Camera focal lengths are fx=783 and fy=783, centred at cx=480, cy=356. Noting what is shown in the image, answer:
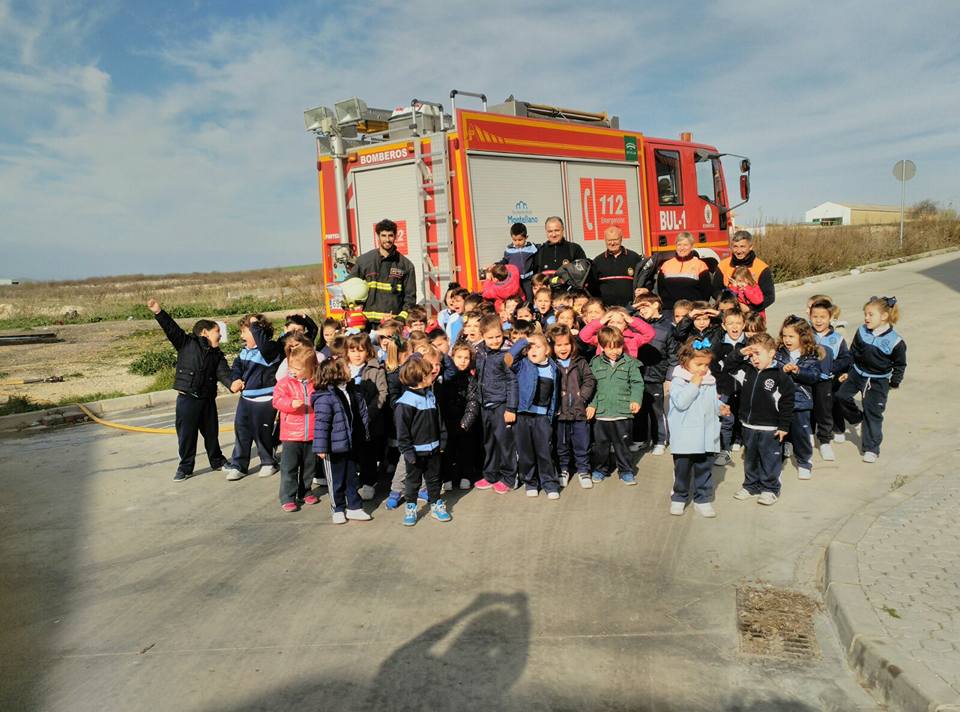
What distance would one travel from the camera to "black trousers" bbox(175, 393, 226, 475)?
7258mm

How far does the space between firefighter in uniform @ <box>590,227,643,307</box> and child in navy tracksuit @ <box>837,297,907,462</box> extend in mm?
2488

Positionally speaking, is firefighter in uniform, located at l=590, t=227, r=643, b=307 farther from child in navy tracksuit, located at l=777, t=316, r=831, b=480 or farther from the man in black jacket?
the man in black jacket

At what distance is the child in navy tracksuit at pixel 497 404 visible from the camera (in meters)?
6.43


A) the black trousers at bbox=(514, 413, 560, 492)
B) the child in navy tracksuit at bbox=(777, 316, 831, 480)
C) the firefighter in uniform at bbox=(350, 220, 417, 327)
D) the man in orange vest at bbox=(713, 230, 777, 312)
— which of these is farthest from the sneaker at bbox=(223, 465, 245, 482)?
the man in orange vest at bbox=(713, 230, 777, 312)

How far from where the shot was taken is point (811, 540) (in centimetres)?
518

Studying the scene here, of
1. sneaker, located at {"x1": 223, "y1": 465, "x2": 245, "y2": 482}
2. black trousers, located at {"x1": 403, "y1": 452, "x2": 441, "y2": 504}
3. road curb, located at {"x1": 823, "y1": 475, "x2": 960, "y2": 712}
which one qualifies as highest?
black trousers, located at {"x1": 403, "y1": 452, "x2": 441, "y2": 504}

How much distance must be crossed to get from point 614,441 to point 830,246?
18.8 metres

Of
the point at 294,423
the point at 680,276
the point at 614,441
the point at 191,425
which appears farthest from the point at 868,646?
the point at 191,425

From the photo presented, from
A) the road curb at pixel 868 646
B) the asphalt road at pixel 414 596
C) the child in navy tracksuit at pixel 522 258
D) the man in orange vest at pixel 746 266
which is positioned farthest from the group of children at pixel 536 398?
the child in navy tracksuit at pixel 522 258

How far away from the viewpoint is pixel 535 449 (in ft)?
21.1

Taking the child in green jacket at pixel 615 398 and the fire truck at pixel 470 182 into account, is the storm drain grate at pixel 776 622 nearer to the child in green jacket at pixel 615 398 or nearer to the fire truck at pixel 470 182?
the child in green jacket at pixel 615 398

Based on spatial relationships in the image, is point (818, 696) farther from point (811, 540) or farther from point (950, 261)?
point (950, 261)

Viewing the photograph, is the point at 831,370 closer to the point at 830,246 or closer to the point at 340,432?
the point at 340,432

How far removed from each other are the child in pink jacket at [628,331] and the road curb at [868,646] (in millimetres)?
2445
